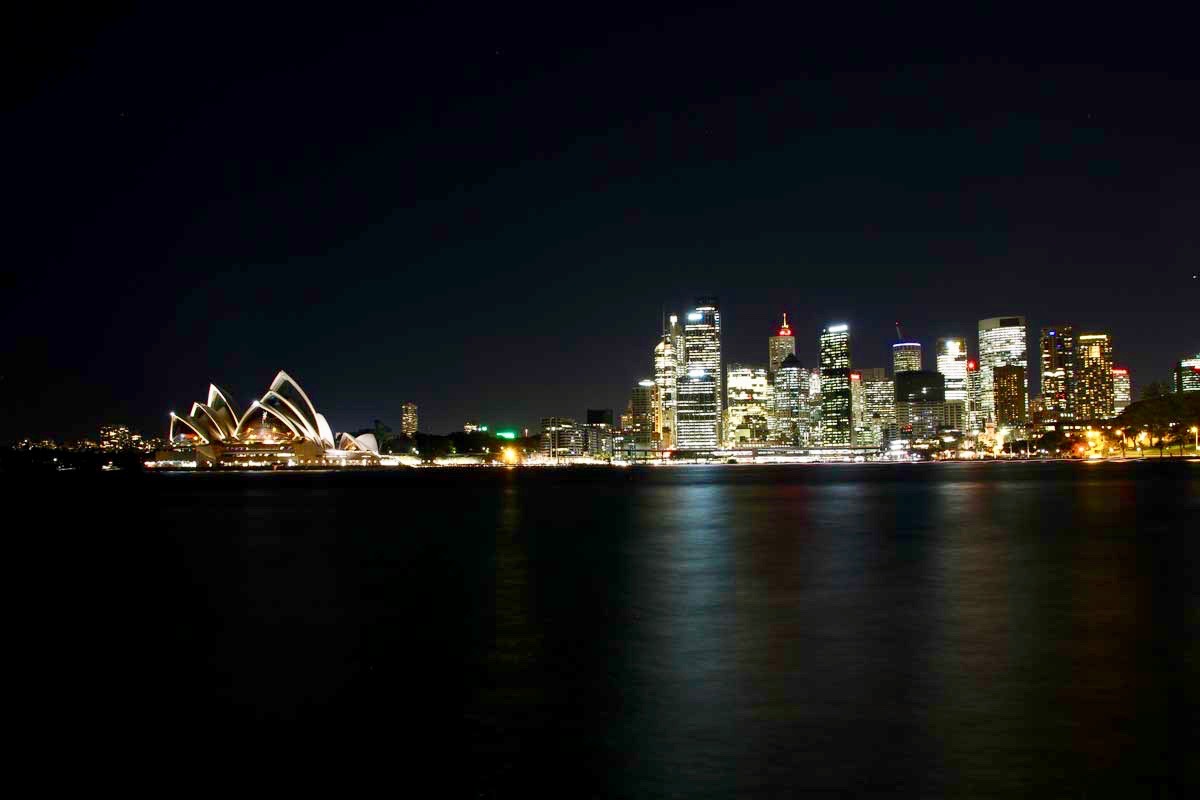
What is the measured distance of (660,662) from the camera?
15266 mm

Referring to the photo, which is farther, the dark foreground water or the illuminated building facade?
the illuminated building facade

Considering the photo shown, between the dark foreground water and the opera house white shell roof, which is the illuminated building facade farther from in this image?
the dark foreground water

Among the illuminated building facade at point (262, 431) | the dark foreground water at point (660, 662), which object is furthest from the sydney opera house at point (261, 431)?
the dark foreground water at point (660, 662)

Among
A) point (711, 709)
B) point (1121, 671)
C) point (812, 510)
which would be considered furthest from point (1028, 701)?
point (812, 510)

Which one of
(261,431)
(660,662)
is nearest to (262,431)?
(261,431)

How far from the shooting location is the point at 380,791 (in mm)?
9023

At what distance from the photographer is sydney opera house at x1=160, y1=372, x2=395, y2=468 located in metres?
139

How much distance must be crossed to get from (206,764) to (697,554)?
22571 mm

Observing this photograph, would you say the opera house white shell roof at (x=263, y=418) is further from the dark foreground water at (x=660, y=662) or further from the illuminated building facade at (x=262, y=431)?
the dark foreground water at (x=660, y=662)

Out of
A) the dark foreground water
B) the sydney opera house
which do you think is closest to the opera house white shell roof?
the sydney opera house

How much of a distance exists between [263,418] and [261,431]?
5503 mm

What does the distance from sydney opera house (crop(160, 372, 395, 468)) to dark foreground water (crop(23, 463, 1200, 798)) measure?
106m

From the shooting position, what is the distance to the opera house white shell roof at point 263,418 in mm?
138250

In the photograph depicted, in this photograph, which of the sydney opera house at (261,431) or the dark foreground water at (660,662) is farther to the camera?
the sydney opera house at (261,431)
